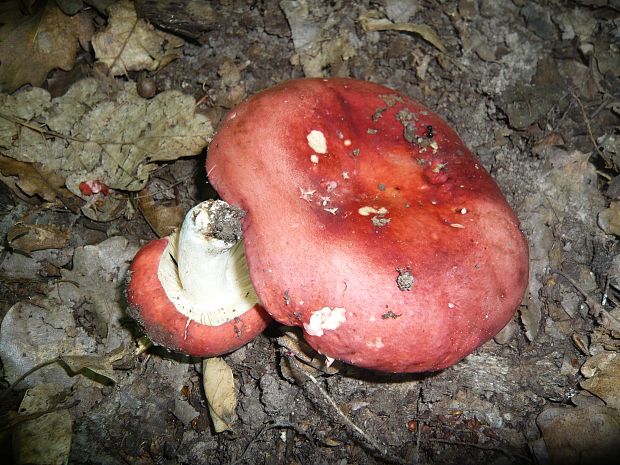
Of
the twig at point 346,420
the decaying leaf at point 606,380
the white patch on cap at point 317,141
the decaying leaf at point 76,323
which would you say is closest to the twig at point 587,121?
the decaying leaf at point 606,380

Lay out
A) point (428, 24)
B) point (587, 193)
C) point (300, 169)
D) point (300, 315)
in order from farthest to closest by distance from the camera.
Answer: point (428, 24)
point (587, 193)
point (300, 169)
point (300, 315)

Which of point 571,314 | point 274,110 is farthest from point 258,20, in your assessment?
point 571,314

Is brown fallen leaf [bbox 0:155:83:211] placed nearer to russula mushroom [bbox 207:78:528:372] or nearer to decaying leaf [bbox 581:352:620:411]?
russula mushroom [bbox 207:78:528:372]

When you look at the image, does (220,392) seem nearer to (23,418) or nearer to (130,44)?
(23,418)

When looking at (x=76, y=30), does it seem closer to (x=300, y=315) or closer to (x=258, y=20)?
(x=258, y=20)

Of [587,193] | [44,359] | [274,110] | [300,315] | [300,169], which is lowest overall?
[44,359]

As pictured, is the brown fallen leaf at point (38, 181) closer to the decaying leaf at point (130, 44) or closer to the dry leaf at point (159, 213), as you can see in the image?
the dry leaf at point (159, 213)

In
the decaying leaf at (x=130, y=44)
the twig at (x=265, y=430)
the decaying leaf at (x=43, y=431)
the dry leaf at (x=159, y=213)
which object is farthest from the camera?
the decaying leaf at (x=130, y=44)
